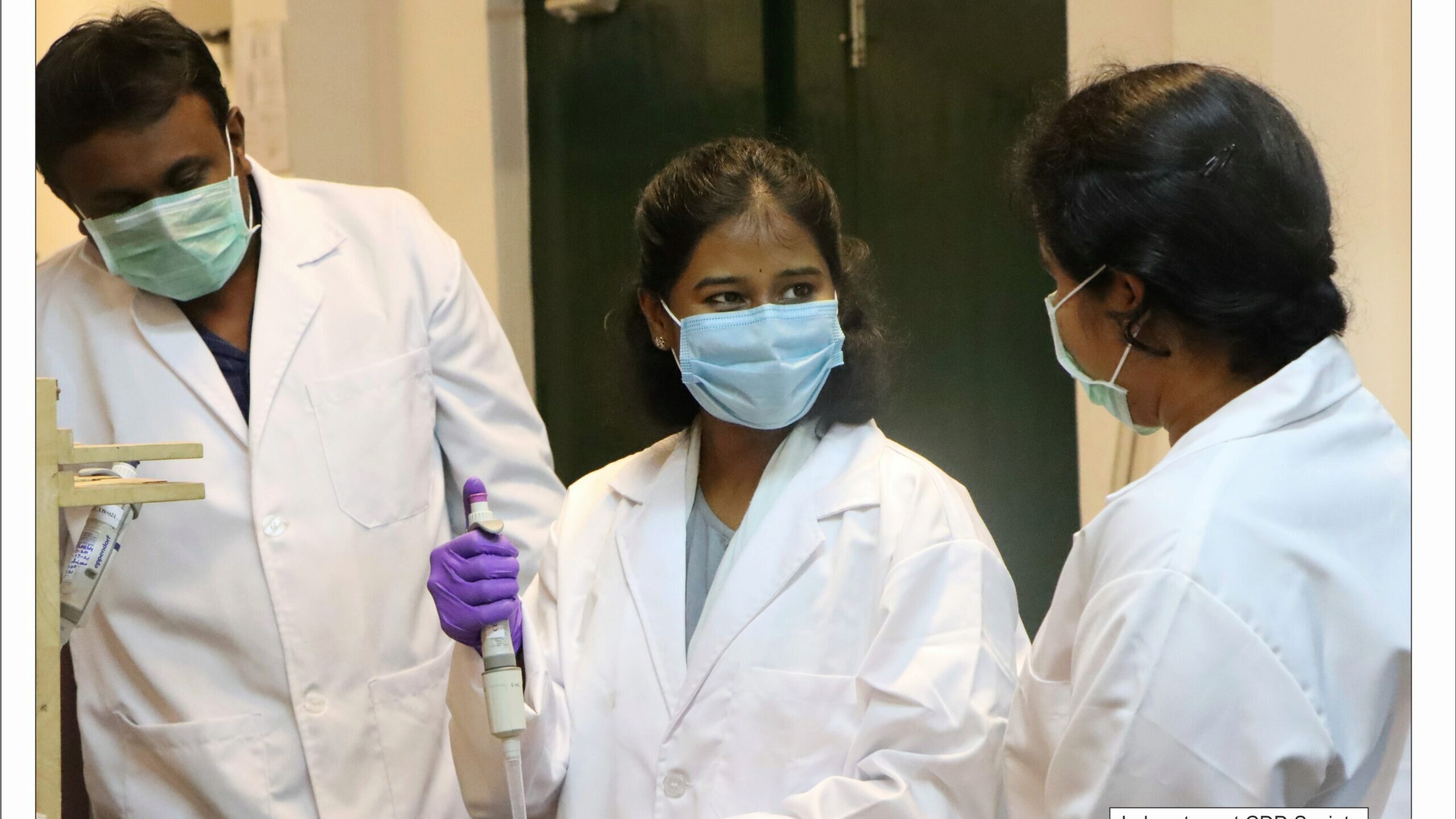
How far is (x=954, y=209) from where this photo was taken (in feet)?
6.04

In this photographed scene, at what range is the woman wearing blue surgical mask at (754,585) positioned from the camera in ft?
3.84

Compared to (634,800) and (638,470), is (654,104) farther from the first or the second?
(634,800)

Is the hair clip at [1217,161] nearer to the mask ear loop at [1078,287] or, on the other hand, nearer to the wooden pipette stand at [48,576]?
the mask ear loop at [1078,287]

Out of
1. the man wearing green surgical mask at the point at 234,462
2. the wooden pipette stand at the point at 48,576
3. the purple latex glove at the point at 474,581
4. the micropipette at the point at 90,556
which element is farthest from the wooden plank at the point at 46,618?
the man wearing green surgical mask at the point at 234,462

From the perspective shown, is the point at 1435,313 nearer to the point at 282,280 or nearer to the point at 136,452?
the point at 136,452

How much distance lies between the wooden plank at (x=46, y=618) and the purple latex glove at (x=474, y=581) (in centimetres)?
33

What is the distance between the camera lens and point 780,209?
138 cm

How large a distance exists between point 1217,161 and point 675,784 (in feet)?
2.59

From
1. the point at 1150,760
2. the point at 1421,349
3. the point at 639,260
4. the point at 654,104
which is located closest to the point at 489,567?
the point at 639,260

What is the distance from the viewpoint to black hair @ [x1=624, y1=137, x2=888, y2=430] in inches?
54.4

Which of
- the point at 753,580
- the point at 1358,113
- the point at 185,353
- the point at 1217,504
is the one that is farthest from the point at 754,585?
the point at 1358,113

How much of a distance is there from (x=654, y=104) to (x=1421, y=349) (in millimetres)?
1302

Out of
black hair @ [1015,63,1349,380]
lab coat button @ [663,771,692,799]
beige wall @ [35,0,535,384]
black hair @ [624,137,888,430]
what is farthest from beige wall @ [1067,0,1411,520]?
beige wall @ [35,0,535,384]

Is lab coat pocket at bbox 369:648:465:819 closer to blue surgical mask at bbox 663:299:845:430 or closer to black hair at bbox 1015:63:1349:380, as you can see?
blue surgical mask at bbox 663:299:845:430
